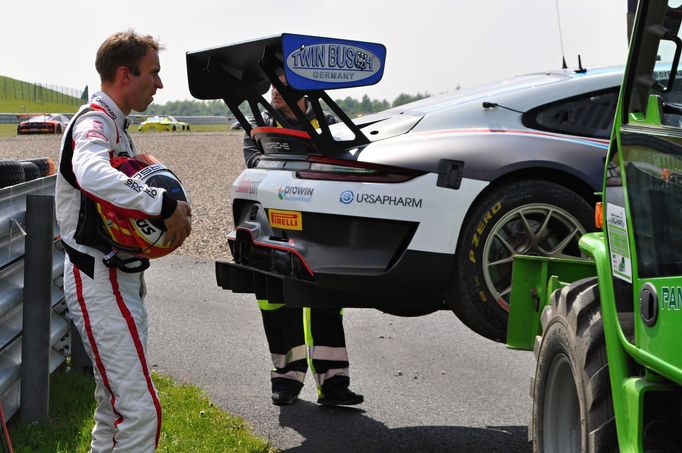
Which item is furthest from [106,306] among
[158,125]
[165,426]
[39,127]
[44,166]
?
[158,125]

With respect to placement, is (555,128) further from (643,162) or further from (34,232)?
(34,232)

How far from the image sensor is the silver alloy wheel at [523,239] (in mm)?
5691

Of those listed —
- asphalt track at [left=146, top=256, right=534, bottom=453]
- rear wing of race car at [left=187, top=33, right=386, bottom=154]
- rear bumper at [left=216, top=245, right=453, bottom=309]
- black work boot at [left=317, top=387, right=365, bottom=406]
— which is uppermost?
rear wing of race car at [left=187, top=33, right=386, bottom=154]

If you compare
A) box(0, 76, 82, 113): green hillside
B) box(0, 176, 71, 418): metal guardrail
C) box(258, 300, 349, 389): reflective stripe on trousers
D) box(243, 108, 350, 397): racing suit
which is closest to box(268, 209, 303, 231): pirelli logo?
box(243, 108, 350, 397): racing suit

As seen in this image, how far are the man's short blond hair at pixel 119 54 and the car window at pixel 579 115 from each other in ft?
7.84

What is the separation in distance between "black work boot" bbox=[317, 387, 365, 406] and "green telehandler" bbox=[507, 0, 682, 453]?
2.37m

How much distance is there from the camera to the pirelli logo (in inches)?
228

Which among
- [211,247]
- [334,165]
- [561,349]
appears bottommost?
[211,247]

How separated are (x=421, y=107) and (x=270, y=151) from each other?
965 millimetres

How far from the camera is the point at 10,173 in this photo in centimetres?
650

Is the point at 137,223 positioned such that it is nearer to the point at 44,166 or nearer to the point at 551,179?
the point at 551,179

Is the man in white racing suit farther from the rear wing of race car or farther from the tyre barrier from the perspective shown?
the tyre barrier

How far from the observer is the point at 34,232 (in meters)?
5.66

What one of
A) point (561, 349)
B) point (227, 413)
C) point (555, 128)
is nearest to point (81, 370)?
point (227, 413)
